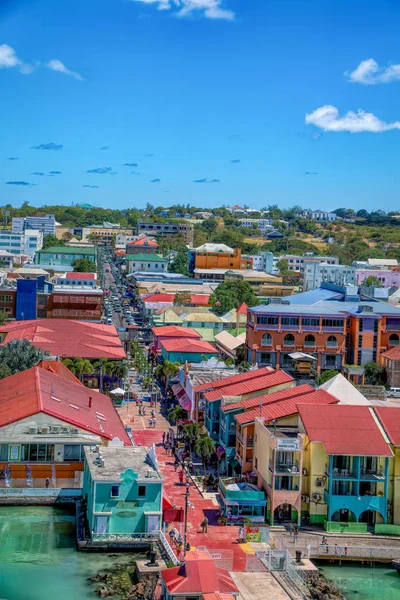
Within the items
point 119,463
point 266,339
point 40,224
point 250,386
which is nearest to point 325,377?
point 266,339

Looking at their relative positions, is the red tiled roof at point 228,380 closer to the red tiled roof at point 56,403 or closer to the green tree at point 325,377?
the red tiled roof at point 56,403

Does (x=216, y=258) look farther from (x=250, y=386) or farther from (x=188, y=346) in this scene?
(x=250, y=386)

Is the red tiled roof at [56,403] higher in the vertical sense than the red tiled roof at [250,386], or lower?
A: lower

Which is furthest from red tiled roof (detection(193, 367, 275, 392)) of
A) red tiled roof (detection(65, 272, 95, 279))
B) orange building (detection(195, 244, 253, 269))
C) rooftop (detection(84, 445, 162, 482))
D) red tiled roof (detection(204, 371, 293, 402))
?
orange building (detection(195, 244, 253, 269))

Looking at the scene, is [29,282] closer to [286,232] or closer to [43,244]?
[43,244]

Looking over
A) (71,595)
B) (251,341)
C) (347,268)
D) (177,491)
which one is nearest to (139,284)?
(347,268)

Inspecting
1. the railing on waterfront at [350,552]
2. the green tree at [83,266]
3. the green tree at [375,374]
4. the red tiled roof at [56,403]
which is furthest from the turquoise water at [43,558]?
the green tree at [83,266]

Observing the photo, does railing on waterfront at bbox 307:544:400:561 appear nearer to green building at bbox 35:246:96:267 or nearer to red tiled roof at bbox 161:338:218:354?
red tiled roof at bbox 161:338:218:354
